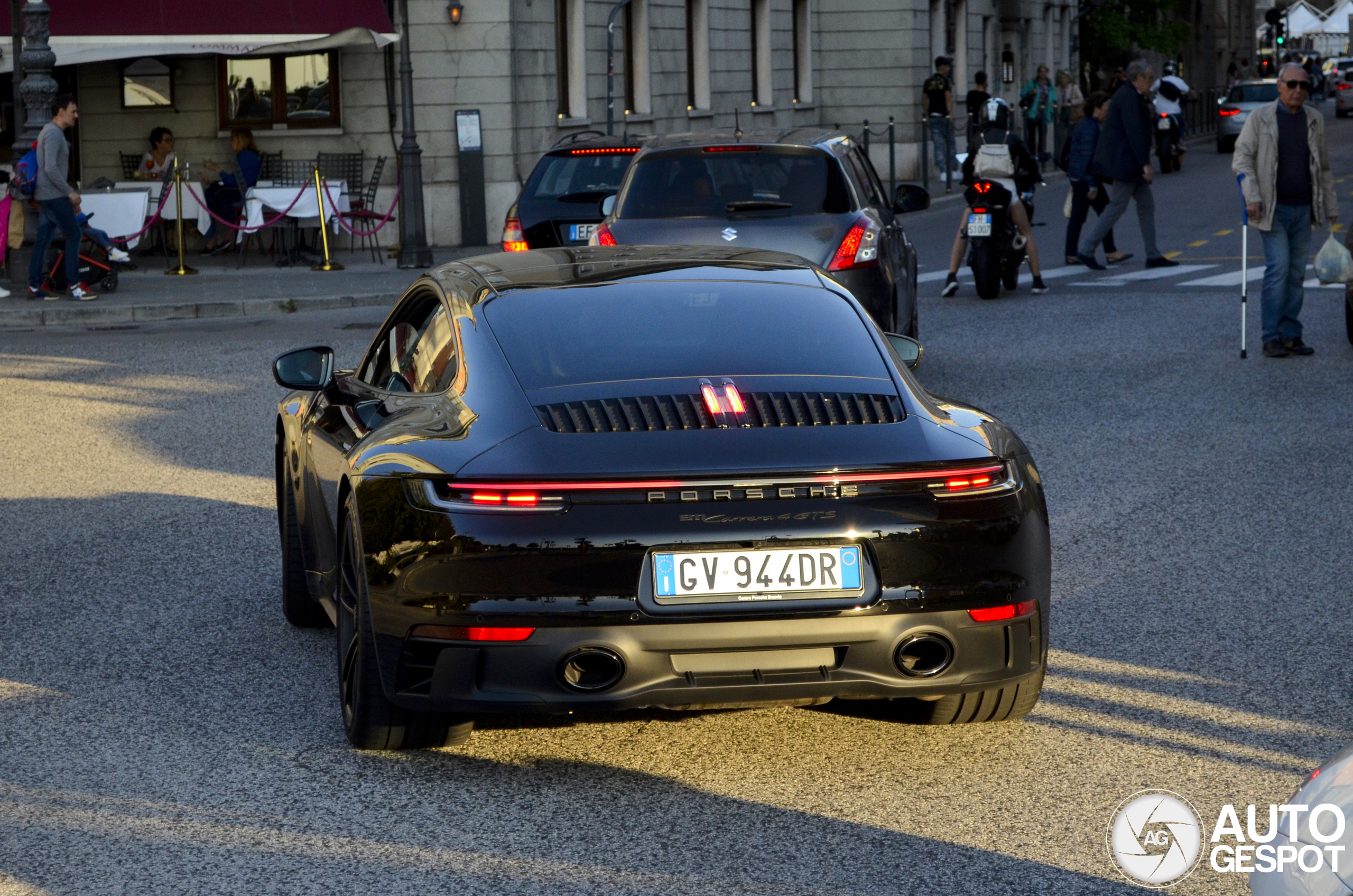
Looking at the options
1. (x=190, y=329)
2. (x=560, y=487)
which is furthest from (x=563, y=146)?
(x=560, y=487)

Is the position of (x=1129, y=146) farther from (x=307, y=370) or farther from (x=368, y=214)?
(x=307, y=370)

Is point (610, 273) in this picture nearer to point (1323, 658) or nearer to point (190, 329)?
point (1323, 658)

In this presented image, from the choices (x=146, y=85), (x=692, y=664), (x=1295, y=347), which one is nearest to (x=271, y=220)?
(x=146, y=85)

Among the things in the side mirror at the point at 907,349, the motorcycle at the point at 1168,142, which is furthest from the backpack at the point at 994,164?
the motorcycle at the point at 1168,142

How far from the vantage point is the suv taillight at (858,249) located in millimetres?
11016

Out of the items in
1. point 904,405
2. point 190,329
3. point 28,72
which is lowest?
point 190,329

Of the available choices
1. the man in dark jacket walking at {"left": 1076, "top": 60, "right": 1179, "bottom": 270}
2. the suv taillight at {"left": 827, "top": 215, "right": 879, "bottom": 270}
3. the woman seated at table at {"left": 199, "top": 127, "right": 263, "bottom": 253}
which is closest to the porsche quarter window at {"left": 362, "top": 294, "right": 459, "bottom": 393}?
the suv taillight at {"left": 827, "top": 215, "right": 879, "bottom": 270}

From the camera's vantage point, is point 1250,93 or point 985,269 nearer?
point 985,269

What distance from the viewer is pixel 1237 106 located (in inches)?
1961

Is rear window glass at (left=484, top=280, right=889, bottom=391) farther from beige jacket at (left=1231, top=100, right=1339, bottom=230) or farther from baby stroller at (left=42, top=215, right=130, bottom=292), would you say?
baby stroller at (left=42, top=215, right=130, bottom=292)

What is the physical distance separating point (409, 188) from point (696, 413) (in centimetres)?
1777

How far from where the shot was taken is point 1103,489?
896 centimetres

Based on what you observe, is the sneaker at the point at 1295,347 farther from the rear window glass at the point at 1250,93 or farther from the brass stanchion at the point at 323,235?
the rear window glass at the point at 1250,93

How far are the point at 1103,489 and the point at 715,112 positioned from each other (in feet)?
86.6
